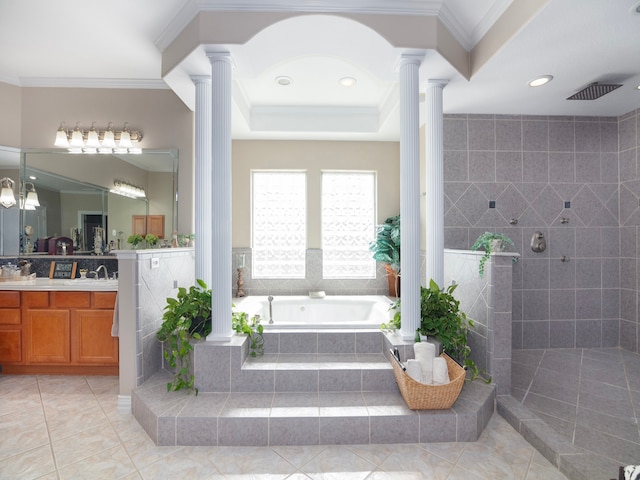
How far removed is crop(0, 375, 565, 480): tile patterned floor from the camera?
5.64 feet

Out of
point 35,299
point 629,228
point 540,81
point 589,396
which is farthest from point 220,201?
point 629,228

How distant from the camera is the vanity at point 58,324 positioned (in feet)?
9.25

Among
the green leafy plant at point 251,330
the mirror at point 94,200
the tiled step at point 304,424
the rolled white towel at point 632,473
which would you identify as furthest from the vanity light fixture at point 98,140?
the rolled white towel at point 632,473

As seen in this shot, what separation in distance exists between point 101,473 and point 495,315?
264cm

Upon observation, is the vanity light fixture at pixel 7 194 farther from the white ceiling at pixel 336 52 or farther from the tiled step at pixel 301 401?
the tiled step at pixel 301 401

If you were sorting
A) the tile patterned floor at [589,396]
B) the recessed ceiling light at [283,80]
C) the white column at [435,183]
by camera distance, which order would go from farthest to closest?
the recessed ceiling light at [283,80], the white column at [435,183], the tile patterned floor at [589,396]

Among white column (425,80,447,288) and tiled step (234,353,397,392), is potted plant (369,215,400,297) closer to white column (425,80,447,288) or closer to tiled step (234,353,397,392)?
white column (425,80,447,288)

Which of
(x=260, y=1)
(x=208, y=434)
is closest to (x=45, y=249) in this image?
(x=208, y=434)

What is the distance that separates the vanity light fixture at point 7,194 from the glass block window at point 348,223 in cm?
337

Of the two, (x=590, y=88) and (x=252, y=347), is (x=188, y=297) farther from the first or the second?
(x=590, y=88)

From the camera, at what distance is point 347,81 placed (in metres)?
3.31

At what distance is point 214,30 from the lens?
2254mm

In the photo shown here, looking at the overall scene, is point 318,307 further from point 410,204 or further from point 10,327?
point 10,327

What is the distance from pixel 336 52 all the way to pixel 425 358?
2321mm
